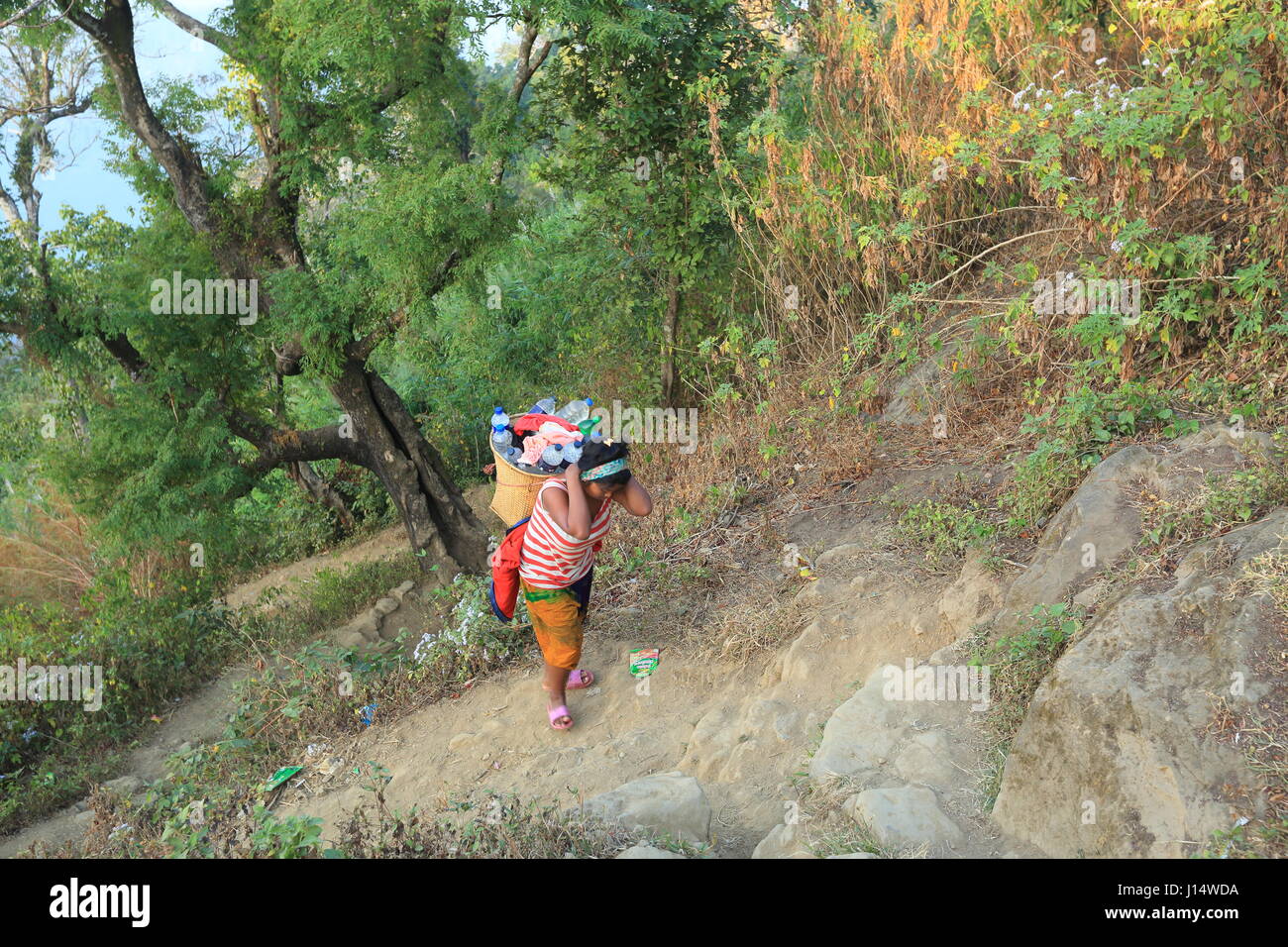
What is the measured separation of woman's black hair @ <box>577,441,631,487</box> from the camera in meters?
4.47

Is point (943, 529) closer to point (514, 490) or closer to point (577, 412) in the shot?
point (577, 412)

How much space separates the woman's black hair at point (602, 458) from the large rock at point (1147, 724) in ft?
6.43

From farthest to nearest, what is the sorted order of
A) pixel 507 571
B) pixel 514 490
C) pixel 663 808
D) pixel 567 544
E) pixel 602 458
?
pixel 507 571 → pixel 514 490 → pixel 567 544 → pixel 602 458 → pixel 663 808

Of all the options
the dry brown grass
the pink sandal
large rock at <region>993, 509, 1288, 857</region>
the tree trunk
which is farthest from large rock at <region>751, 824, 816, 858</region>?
the dry brown grass

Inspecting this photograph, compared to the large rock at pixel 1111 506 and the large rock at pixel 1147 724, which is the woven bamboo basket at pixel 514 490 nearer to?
the large rock at pixel 1111 506

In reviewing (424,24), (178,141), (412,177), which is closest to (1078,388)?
(412,177)

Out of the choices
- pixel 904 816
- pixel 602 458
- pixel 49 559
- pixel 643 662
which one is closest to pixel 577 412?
pixel 602 458

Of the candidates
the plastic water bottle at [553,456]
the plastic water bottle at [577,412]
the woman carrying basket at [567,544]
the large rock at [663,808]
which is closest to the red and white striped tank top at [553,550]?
the woman carrying basket at [567,544]

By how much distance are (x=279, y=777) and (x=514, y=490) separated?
2.20 metres

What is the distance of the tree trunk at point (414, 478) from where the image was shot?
8820 mm

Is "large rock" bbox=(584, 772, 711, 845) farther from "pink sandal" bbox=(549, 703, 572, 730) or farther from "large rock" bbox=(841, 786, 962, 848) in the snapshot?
"pink sandal" bbox=(549, 703, 572, 730)

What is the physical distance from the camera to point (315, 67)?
685cm

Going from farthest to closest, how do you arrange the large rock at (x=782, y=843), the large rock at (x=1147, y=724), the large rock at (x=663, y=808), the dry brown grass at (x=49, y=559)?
the dry brown grass at (x=49, y=559), the large rock at (x=663, y=808), the large rock at (x=782, y=843), the large rock at (x=1147, y=724)

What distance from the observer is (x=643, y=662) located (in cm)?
558
